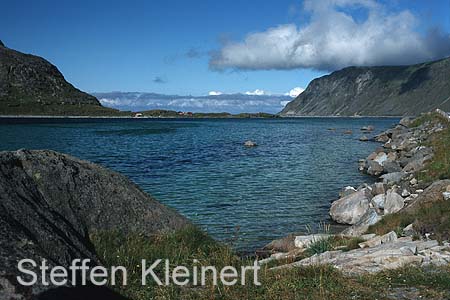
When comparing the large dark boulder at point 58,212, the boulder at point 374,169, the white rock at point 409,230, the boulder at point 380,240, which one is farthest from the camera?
the boulder at point 374,169

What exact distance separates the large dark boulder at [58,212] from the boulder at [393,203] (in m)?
11.2

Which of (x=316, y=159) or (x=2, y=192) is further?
(x=316, y=159)

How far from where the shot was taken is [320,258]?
10.1 metres

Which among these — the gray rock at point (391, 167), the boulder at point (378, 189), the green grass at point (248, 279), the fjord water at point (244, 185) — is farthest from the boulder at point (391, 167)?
the green grass at point (248, 279)

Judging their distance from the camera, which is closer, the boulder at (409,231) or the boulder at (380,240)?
the boulder at (380,240)

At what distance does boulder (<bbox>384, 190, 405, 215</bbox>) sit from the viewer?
1833 centimetres

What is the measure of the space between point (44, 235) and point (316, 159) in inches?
1834

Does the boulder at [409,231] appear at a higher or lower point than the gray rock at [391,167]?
higher

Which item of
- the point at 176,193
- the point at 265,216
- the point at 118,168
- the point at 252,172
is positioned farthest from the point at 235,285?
the point at 118,168

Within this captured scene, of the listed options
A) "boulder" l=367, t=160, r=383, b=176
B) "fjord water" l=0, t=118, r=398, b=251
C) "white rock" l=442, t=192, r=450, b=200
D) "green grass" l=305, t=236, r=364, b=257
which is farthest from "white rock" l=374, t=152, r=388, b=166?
"green grass" l=305, t=236, r=364, b=257

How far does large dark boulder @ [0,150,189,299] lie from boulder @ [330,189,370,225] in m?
13.0

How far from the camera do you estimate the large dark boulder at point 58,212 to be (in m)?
5.01

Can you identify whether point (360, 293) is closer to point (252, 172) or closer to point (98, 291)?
point (98, 291)

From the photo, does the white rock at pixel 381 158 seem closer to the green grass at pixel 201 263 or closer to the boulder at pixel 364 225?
the boulder at pixel 364 225
